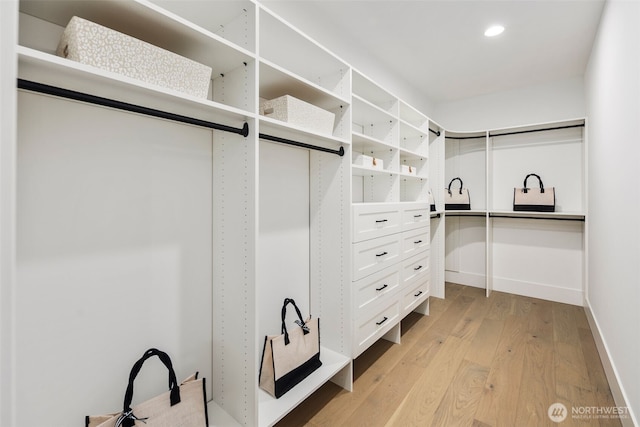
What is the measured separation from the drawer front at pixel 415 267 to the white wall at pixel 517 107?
210 cm

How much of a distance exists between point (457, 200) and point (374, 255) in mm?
2180

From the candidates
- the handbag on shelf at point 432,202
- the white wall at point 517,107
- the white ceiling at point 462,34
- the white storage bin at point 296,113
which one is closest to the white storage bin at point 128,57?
the white storage bin at point 296,113

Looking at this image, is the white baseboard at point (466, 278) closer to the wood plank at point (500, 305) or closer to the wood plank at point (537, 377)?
the wood plank at point (500, 305)

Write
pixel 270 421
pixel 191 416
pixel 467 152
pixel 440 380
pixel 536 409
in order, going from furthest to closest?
pixel 467 152 < pixel 440 380 < pixel 536 409 < pixel 270 421 < pixel 191 416

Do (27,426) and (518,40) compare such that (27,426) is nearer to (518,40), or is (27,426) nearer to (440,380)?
(440,380)

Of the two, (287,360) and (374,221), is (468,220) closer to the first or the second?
(374,221)

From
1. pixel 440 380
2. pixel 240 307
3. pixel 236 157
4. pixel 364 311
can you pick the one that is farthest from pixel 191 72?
pixel 440 380

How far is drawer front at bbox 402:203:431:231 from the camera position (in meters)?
2.48

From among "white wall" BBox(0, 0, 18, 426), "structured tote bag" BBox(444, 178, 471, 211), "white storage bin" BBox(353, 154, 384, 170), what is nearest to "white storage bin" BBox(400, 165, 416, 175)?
"white storage bin" BBox(353, 154, 384, 170)

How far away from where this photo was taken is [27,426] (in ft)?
3.33

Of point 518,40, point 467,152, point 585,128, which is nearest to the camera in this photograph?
point 518,40

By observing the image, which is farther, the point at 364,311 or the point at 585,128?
the point at 585,128

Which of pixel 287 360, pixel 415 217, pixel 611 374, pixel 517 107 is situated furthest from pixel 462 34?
pixel 287 360

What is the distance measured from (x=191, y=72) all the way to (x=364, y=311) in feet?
5.37
